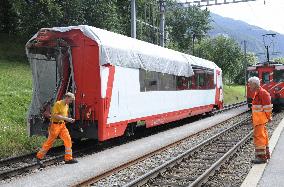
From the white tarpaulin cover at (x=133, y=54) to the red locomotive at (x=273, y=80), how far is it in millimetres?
9062

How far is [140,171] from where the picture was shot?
10.4 m

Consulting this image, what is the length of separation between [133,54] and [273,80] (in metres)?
16.4

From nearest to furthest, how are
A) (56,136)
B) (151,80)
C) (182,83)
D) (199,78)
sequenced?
(56,136) → (151,80) → (182,83) → (199,78)

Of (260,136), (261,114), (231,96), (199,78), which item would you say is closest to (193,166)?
(260,136)

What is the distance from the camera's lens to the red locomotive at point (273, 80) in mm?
28358

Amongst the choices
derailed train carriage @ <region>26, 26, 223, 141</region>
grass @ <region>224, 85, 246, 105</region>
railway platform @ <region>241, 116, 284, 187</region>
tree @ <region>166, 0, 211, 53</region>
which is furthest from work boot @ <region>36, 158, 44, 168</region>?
tree @ <region>166, 0, 211, 53</region>

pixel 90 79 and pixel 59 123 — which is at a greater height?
pixel 90 79

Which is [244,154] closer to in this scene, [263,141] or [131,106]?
[263,141]

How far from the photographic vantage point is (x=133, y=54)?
1477cm

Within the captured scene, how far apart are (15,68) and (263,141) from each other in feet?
70.8

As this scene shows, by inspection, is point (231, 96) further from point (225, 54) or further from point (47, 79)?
point (47, 79)

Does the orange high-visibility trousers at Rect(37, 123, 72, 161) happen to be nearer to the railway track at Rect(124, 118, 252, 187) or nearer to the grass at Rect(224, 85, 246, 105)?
the railway track at Rect(124, 118, 252, 187)

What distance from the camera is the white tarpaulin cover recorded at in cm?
1273

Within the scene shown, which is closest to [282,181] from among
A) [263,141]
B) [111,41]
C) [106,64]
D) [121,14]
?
[263,141]
